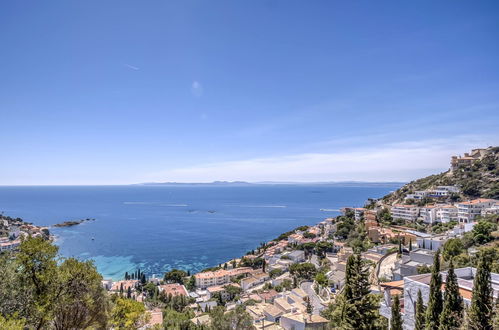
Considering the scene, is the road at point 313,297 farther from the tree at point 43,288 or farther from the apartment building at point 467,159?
the apartment building at point 467,159

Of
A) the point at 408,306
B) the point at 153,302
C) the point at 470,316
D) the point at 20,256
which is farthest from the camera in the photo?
the point at 153,302

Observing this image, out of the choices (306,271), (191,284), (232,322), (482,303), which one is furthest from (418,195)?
(482,303)

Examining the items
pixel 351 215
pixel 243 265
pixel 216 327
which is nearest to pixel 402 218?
pixel 351 215

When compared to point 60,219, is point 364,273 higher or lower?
higher

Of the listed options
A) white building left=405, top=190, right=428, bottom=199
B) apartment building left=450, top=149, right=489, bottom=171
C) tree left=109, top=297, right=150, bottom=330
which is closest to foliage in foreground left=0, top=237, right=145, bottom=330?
tree left=109, top=297, right=150, bottom=330

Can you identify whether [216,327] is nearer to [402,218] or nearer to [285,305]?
[285,305]

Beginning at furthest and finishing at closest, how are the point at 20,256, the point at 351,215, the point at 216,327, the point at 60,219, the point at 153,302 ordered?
the point at 60,219 → the point at 351,215 → the point at 153,302 → the point at 216,327 → the point at 20,256

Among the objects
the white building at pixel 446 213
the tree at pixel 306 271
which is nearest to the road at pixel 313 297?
the tree at pixel 306 271
